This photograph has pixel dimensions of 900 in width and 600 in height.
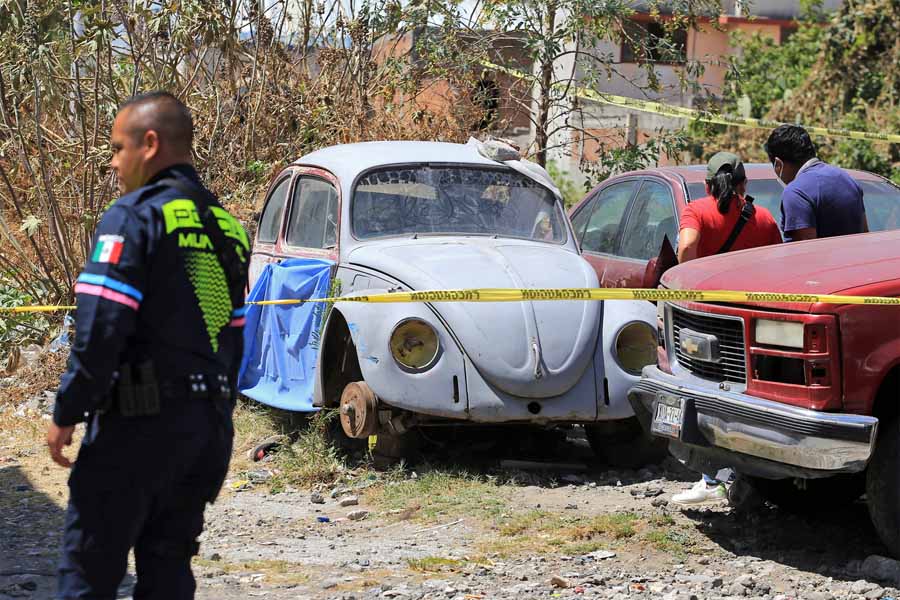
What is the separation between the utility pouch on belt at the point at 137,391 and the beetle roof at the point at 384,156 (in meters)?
4.62

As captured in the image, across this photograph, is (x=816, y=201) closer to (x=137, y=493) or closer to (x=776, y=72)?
(x=137, y=493)

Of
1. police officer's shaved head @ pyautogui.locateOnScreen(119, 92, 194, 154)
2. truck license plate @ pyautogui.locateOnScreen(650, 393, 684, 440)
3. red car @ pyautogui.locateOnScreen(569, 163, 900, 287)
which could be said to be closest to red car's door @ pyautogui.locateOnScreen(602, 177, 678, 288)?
red car @ pyautogui.locateOnScreen(569, 163, 900, 287)

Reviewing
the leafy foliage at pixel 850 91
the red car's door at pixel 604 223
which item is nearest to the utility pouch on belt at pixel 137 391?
the red car's door at pixel 604 223

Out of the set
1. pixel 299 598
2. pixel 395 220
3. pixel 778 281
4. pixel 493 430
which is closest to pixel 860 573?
pixel 778 281

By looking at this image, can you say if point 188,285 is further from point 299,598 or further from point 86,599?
point 299,598

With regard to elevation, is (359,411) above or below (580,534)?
above

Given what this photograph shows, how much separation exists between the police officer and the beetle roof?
14.3 feet

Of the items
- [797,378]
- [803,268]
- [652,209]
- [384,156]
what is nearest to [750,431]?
[797,378]

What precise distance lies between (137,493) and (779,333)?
114 inches

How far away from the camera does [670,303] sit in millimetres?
6070

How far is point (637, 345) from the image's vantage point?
7293 mm

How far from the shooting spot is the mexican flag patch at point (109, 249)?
3342 millimetres

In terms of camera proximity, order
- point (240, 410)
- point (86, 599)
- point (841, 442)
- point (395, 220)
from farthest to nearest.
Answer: point (240, 410) < point (395, 220) < point (841, 442) < point (86, 599)

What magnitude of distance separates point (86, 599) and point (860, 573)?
3340 mm
